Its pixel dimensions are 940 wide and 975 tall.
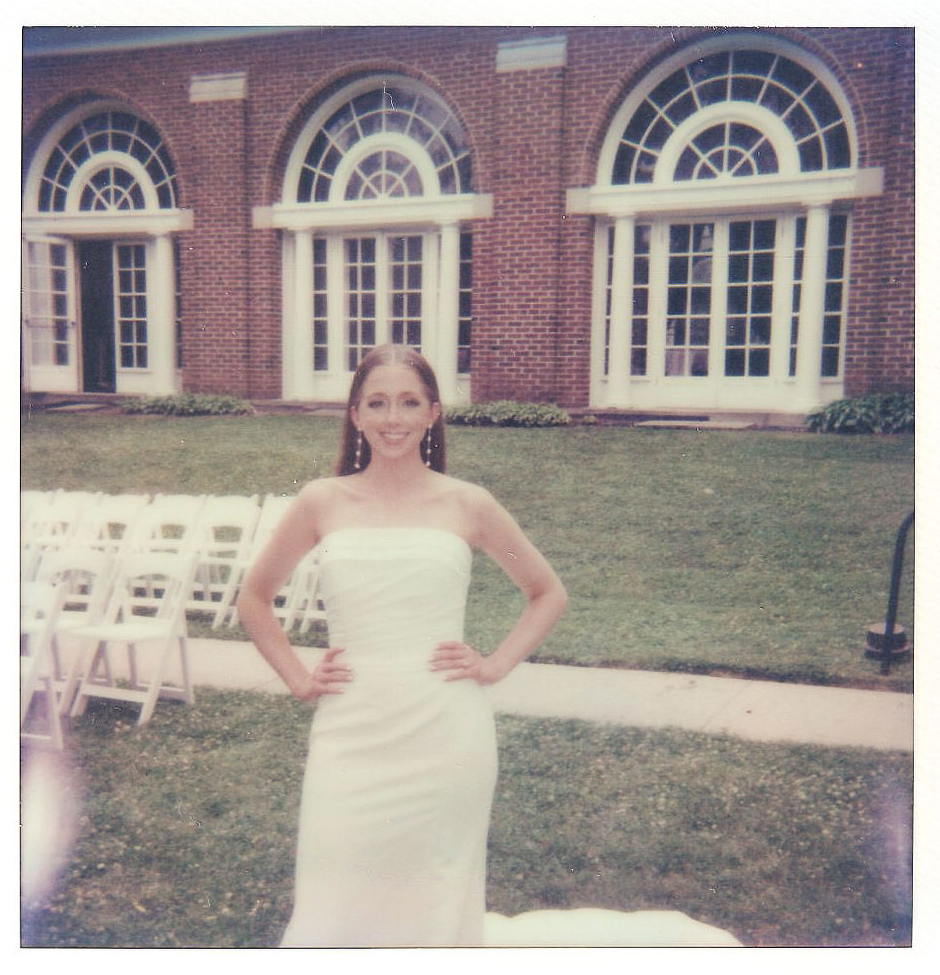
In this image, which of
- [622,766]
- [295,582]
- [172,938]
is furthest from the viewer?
[295,582]

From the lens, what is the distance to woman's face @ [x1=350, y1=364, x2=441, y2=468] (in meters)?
2.08

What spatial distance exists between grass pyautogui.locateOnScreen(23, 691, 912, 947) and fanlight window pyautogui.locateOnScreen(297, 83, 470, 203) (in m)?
1.94

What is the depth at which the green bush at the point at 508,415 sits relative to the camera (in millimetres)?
2869

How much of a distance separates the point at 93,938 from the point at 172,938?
0.77ft

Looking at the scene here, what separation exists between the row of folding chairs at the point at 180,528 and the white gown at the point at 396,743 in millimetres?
901

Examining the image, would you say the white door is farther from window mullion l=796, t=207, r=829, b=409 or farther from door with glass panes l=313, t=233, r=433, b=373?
window mullion l=796, t=207, r=829, b=409

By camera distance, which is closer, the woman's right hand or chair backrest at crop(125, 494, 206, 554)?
the woman's right hand

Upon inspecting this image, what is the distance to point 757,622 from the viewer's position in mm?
2898

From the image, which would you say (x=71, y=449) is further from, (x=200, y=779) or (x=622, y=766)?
(x=622, y=766)

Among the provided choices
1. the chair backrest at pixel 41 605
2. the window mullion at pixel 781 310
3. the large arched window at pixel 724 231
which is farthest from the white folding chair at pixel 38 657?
the window mullion at pixel 781 310

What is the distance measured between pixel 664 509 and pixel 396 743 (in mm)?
1308

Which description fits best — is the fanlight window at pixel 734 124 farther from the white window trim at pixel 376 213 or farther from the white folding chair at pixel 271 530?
the white folding chair at pixel 271 530

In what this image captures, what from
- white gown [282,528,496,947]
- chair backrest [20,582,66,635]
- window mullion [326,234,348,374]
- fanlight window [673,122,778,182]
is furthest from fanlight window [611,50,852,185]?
chair backrest [20,582,66,635]

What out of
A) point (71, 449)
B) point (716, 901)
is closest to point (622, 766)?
point (716, 901)
